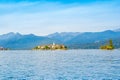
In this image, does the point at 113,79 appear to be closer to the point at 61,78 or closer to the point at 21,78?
the point at 61,78

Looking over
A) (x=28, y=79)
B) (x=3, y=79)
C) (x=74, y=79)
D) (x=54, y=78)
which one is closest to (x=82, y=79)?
(x=74, y=79)

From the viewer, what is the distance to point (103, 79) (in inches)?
2367

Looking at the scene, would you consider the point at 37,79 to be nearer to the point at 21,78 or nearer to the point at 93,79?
the point at 21,78

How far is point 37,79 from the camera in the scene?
61.0m

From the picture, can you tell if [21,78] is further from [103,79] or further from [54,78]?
[103,79]

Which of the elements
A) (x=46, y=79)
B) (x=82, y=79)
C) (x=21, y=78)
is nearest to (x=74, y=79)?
(x=82, y=79)

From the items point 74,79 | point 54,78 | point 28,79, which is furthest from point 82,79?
point 28,79

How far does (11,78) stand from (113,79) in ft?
63.8

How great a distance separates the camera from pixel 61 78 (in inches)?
2459

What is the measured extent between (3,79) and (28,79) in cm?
474

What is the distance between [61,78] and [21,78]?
25.5 feet

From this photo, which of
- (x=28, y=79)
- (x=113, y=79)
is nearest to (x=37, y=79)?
(x=28, y=79)

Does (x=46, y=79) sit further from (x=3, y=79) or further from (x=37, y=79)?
(x=3, y=79)

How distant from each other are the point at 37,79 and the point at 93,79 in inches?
412
